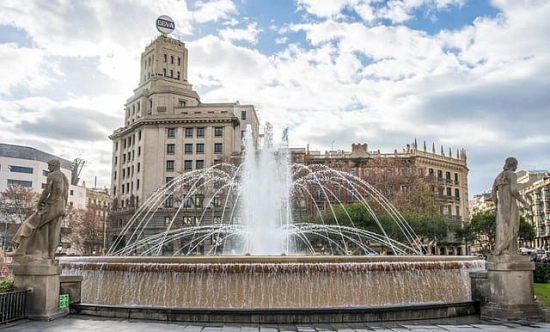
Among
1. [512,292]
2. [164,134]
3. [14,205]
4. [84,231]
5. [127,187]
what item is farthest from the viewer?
[127,187]

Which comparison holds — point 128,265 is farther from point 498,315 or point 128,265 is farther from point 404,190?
point 404,190

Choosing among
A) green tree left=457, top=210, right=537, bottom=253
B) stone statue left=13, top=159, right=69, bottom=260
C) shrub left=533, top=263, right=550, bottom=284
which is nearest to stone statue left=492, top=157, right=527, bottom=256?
stone statue left=13, top=159, right=69, bottom=260

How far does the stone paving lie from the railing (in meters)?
0.19

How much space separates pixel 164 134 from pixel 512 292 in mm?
75973

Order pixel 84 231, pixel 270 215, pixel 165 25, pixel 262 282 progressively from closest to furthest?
pixel 262 282, pixel 270 215, pixel 84 231, pixel 165 25

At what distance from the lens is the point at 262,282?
1291 centimetres

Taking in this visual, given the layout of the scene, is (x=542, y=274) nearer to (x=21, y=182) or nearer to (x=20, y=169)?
(x=21, y=182)

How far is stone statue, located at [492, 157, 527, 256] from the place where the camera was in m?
12.6

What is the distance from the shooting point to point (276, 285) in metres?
13.0

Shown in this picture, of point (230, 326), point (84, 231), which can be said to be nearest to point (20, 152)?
point (84, 231)

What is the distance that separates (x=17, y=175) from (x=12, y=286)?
10507cm

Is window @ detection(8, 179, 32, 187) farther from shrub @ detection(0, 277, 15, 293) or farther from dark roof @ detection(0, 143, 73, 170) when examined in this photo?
shrub @ detection(0, 277, 15, 293)

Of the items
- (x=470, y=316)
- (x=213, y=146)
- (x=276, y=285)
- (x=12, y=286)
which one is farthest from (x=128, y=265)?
(x=213, y=146)

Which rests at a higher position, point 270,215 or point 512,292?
point 270,215
